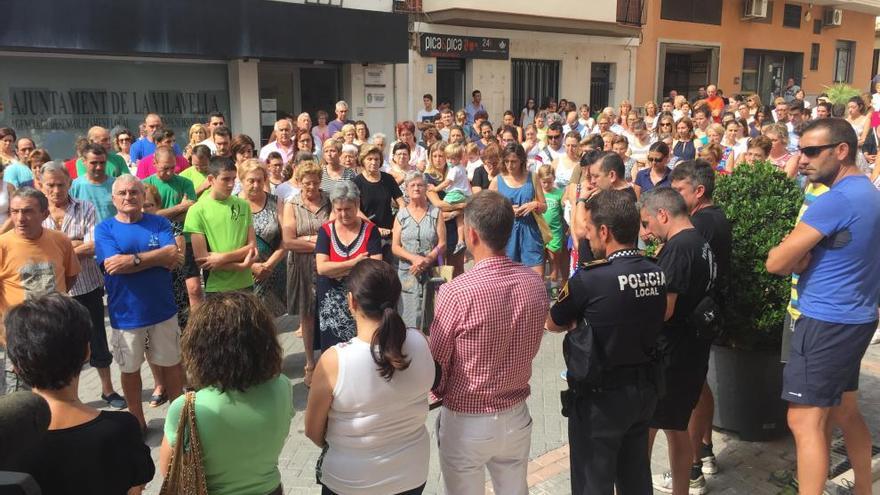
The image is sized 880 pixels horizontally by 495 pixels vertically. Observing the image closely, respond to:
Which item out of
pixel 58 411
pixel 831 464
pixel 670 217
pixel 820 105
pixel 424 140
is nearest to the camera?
pixel 58 411

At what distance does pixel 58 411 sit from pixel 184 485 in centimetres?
49

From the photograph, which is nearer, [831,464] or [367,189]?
A: [831,464]

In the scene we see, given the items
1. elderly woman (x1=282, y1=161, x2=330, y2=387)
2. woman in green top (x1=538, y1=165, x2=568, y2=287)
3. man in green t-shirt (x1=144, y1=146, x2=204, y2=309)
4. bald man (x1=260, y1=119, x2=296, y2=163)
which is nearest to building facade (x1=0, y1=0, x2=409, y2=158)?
bald man (x1=260, y1=119, x2=296, y2=163)

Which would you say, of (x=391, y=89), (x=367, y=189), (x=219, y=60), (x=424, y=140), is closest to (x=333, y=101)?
(x=391, y=89)

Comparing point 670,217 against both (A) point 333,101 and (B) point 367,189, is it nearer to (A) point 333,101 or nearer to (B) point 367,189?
(B) point 367,189

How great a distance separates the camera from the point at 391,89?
615 inches

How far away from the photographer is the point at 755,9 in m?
23.3

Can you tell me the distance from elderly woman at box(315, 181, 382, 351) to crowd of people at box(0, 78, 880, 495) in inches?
0.6

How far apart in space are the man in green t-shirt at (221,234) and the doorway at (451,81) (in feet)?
40.9

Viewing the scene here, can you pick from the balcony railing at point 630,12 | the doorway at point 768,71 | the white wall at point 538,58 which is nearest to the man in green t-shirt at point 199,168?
the white wall at point 538,58

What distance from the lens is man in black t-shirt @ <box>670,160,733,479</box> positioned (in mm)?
3957

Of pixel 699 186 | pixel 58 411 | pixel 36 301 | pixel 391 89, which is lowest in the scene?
pixel 58 411

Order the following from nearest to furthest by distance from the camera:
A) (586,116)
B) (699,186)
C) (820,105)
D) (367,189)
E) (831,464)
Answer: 1. (699,186)
2. (831,464)
3. (367,189)
4. (820,105)
5. (586,116)

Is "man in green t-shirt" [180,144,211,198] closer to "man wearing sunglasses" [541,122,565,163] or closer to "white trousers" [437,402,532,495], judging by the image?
"white trousers" [437,402,532,495]
